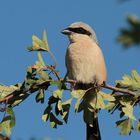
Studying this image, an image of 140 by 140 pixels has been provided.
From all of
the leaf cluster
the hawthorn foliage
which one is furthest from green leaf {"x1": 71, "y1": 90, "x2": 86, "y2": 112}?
the leaf cluster

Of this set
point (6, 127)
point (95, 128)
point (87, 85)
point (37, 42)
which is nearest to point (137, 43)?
point (6, 127)

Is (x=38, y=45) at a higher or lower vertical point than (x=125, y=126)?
higher

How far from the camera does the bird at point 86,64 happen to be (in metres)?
3.27

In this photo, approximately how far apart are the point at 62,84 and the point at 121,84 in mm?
394

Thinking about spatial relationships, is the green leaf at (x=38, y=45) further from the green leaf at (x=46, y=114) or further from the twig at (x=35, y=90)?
the green leaf at (x=46, y=114)

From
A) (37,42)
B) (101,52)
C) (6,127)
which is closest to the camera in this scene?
(6,127)

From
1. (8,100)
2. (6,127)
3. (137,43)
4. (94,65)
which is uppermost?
(94,65)

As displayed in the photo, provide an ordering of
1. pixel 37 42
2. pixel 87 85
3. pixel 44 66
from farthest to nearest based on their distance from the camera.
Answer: pixel 87 85 < pixel 37 42 < pixel 44 66

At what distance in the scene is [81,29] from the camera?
12.7 feet

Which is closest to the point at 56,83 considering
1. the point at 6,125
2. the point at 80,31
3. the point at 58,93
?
the point at 58,93

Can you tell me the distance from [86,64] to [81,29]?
64 centimetres

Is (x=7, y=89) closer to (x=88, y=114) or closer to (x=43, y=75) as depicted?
(x=43, y=75)

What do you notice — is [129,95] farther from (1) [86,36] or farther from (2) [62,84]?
(1) [86,36]

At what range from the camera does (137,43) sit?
0.40m
